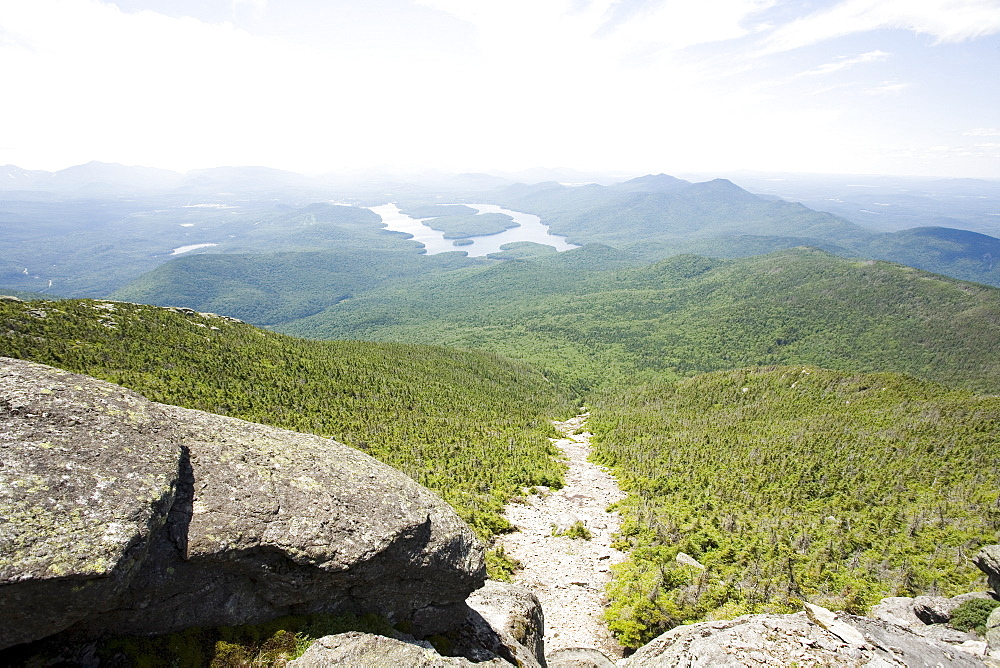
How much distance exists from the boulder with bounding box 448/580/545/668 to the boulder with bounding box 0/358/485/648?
612 mm

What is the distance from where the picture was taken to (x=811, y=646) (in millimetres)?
9453

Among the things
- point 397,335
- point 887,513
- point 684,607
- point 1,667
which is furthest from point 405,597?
point 397,335

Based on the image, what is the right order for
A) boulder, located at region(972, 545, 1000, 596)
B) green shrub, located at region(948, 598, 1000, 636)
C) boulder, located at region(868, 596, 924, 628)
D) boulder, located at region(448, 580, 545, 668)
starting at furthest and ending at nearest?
1. boulder, located at region(868, 596, 924, 628)
2. boulder, located at region(972, 545, 1000, 596)
3. green shrub, located at region(948, 598, 1000, 636)
4. boulder, located at region(448, 580, 545, 668)

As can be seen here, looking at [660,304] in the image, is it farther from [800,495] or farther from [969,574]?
[969,574]

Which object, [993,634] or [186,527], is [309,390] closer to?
[186,527]

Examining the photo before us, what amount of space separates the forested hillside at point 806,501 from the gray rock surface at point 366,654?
9791 mm

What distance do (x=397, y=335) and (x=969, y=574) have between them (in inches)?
5465

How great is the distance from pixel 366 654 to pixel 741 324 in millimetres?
138786

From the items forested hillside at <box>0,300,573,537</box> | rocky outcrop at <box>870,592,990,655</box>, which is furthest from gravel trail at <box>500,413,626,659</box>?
rocky outcrop at <box>870,592,990,655</box>

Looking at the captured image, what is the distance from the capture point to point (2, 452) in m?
6.54

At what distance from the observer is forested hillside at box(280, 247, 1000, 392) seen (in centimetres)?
10319

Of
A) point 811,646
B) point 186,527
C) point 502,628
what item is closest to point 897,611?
point 811,646

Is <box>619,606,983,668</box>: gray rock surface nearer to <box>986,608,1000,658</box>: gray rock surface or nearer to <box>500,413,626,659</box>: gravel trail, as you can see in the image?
<box>986,608,1000,658</box>: gray rock surface

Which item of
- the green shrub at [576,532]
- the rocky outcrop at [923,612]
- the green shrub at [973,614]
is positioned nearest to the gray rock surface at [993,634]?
the green shrub at [973,614]
